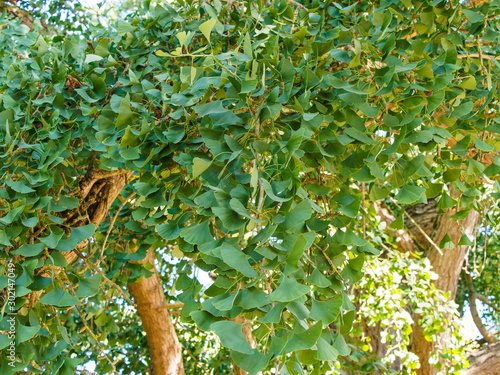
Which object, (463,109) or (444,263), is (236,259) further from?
(444,263)

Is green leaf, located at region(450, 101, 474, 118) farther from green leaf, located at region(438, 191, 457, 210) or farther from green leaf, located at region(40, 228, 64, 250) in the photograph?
green leaf, located at region(40, 228, 64, 250)

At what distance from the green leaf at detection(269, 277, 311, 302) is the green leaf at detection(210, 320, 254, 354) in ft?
0.22

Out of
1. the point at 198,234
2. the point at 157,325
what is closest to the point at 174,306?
the point at 157,325

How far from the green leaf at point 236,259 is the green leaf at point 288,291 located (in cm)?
4

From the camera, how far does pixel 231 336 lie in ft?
1.57

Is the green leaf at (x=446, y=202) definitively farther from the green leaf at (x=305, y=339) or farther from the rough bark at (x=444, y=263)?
the rough bark at (x=444, y=263)

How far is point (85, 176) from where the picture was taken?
3.48ft

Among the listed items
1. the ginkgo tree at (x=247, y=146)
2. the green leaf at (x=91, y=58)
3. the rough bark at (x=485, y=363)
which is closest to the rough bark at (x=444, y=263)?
the rough bark at (x=485, y=363)

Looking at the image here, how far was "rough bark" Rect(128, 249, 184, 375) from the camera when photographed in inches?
75.4

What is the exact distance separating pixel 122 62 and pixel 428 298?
1558 millimetres

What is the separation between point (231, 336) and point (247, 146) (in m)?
0.27

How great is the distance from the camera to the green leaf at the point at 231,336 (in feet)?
1.54

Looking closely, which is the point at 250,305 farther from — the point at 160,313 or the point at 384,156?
the point at 160,313

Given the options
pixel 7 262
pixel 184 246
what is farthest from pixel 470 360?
pixel 7 262
